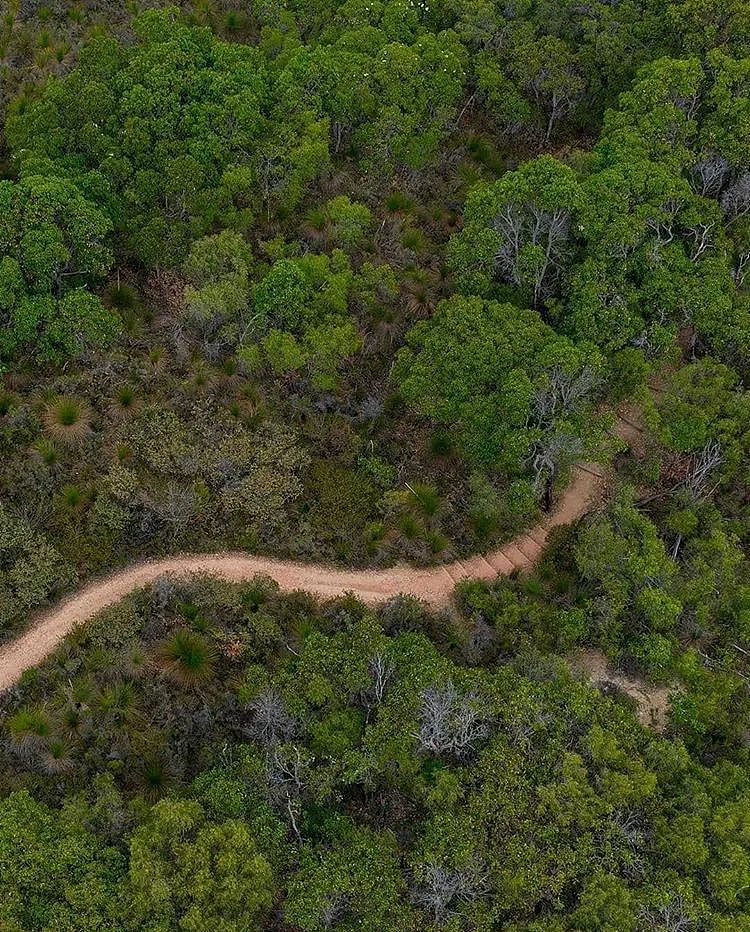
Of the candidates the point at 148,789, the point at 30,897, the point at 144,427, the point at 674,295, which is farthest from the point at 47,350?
the point at 674,295

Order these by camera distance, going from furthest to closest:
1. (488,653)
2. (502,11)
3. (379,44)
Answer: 1. (502,11)
2. (379,44)
3. (488,653)

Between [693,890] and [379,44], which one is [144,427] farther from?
[693,890]

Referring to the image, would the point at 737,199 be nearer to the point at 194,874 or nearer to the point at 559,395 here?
the point at 559,395

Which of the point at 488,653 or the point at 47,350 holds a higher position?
the point at 47,350

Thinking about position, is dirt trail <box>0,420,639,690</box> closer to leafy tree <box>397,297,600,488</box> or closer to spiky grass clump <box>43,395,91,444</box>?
leafy tree <box>397,297,600,488</box>

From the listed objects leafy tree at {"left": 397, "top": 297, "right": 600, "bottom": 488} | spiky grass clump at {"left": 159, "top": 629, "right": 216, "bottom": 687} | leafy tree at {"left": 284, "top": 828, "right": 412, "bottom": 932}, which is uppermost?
leafy tree at {"left": 397, "top": 297, "right": 600, "bottom": 488}

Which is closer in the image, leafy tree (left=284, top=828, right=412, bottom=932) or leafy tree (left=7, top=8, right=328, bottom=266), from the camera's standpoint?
leafy tree (left=284, top=828, right=412, bottom=932)

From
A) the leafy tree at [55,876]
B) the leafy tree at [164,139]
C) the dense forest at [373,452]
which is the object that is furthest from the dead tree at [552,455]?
the leafy tree at [55,876]

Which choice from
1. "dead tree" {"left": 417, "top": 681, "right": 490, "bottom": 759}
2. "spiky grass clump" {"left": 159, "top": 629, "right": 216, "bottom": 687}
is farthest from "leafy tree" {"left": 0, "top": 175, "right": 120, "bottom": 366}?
"dead tree" {"left": 417, "top": 681, "right": 490, "bottom": 759}

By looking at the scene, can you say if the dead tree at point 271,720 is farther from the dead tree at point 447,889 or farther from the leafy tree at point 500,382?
the leafy tree at point 500,382
